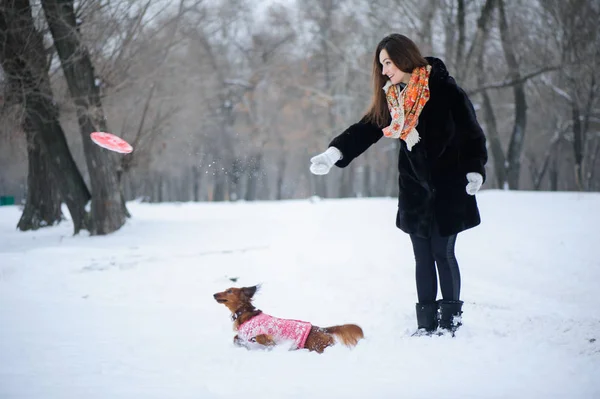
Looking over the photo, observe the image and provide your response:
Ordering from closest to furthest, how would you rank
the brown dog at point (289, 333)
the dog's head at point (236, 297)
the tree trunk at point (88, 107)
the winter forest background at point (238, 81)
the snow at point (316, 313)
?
the snow at point (316, 313)
the brown dog at point (289, 333)
the dog's head at point (236, 297)
the tree trunk at point (88, 107)
the winter forest background at point (238, 81)

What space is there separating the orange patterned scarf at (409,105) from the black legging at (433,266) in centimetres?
71

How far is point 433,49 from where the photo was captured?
61.2ft

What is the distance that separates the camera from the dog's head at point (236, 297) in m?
3.96

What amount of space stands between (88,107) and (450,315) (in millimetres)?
9469

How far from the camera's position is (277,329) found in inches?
139

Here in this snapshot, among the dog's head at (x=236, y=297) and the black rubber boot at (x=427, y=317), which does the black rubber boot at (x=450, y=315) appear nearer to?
the black rubber boot at (x=427, y=317)

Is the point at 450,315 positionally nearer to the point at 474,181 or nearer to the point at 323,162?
the point at 474,181

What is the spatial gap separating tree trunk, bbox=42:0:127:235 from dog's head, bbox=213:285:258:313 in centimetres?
795

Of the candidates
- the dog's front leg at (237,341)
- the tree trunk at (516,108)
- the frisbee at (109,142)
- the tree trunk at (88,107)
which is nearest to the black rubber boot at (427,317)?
the dog's front leg at (237,341)

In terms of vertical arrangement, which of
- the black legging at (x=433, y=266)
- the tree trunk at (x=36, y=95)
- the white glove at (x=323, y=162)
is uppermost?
the tree trunk at (x=36, y=95)

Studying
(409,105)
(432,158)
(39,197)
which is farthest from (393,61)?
(39,197)

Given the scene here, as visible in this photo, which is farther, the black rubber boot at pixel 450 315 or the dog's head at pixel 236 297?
the dog's head at pixel 236 297

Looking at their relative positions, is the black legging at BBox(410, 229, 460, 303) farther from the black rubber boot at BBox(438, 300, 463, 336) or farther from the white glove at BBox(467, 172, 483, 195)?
the white glove at BBox(467, 172, 483, 195)

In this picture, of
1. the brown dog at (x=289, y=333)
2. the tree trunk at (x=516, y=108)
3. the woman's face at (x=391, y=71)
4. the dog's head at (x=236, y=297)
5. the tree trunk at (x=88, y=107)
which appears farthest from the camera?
the tree trunk at (x=516, y=108)
